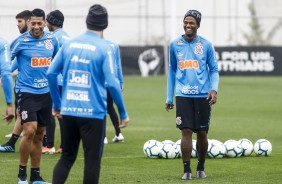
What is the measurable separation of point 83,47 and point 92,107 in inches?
25.0

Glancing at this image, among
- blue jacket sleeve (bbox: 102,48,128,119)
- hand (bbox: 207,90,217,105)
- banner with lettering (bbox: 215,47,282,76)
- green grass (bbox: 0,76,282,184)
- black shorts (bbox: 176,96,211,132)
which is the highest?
blue jacket sleeve (bbox: 102,48,128,119)

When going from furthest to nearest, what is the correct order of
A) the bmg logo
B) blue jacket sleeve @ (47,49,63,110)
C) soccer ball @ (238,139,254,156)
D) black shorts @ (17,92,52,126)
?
1. soccer ball @ (238,139,254,156)
2. black shorts @ (17,92,52,126)
3. blue jacket sleeve @ (47,49,63,110)
4. the bmg logo

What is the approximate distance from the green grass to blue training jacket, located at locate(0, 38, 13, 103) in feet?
4.18

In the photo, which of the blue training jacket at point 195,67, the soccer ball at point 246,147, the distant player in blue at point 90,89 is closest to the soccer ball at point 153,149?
the soccer ball at point 246,147

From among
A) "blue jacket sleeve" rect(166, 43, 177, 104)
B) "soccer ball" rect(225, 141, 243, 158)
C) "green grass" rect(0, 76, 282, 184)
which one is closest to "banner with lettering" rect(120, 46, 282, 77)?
"green grass" rect(0, 76, 282, 184)

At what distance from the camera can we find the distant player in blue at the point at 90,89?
955 cm

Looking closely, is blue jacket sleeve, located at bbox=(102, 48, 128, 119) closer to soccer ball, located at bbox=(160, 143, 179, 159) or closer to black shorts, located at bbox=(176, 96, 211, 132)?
black shorts, located at bbox=(176, 96, 211, 132)

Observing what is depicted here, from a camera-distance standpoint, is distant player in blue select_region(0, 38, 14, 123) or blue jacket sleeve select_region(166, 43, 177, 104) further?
blue jacket sleeve select_region(166, 43, 177, 104)

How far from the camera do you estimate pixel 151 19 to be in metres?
51.4

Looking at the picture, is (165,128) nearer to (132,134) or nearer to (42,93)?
(132,134)

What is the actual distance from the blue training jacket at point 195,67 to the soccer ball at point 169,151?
2170mm

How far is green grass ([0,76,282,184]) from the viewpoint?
42.4ft

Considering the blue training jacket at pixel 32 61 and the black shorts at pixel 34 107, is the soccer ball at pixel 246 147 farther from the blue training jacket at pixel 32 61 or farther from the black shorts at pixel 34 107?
the blue training jacket at pixel 32 61

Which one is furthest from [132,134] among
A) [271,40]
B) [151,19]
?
[271,40]
